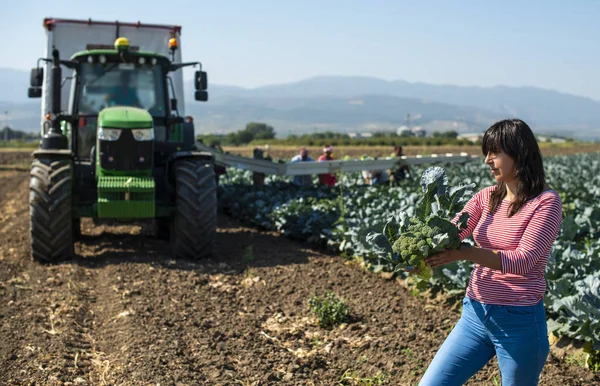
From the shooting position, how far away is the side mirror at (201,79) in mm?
10039

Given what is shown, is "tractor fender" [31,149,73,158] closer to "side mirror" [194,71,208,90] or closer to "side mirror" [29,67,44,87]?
"side mirror" [29,67,44,87]

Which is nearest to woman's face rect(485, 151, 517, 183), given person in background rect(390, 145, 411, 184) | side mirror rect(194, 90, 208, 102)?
side mirror rect(194, 90, 208, 102)

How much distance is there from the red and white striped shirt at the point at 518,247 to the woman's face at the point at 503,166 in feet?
0.41

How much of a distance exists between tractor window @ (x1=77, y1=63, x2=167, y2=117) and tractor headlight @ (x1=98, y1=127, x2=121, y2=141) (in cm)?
81

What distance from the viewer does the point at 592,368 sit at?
490 centimetres

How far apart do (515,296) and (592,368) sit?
2428 millimetres

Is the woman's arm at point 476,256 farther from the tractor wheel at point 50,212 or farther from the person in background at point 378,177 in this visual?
the person in background at point 378,177

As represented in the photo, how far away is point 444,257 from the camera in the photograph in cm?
284

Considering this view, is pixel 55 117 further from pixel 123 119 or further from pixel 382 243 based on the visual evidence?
pixel 382 243

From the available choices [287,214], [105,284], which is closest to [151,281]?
[105,284]

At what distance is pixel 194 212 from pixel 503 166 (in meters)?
5.86

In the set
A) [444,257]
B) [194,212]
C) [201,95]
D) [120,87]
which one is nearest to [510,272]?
[444,257]

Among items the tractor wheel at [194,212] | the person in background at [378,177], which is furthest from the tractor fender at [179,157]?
the person in background at [378,177]

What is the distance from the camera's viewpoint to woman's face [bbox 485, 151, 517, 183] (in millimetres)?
2916
